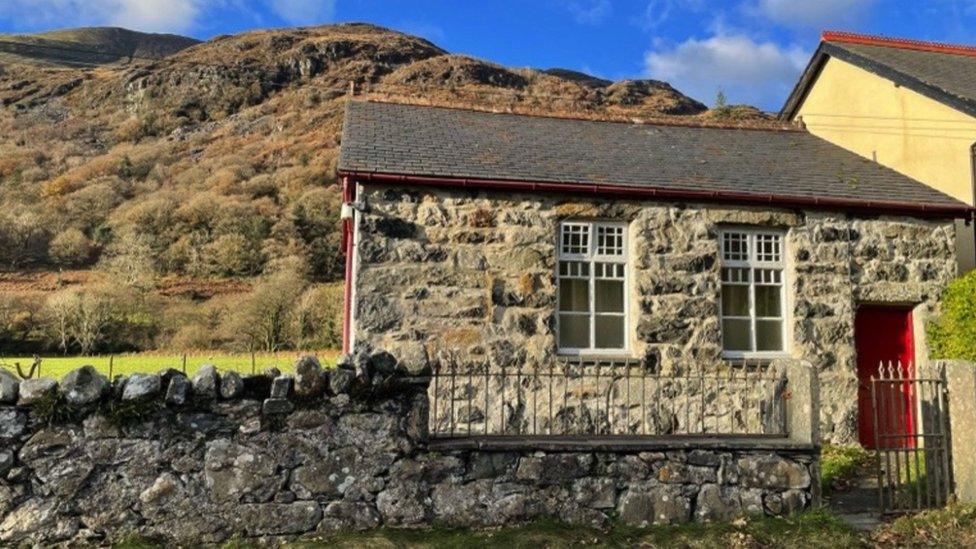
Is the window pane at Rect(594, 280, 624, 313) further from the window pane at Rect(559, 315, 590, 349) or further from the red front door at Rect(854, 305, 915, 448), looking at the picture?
the red front door at Rect(854, 305, 915, 448)

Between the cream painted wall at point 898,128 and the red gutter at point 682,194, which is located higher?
the cream painted wall at point 898,128

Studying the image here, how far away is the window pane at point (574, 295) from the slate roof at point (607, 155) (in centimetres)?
149

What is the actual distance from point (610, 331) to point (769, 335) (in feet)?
8.38

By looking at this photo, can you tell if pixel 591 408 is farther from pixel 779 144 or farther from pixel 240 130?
pixel 240 130

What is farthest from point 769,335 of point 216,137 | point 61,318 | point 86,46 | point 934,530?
point 86,46

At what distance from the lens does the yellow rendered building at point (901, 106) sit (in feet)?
41.3

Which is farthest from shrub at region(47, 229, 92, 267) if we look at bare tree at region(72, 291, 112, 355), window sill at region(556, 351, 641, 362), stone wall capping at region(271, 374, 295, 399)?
stone wall capping at region(271, 374, 295, 399)

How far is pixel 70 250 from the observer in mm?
45875

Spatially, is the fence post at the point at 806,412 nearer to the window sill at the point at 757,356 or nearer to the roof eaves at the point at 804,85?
the window sill at the point at 757,356

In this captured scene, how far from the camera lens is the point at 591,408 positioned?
395 inches

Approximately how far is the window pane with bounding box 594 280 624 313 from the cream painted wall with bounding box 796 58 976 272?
21.0ft

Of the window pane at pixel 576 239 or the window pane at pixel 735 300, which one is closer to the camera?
the window pane at pixel 576 239

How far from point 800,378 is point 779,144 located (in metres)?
8.97

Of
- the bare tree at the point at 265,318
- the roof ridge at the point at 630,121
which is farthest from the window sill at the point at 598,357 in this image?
the bare tree at the point at 265,318
